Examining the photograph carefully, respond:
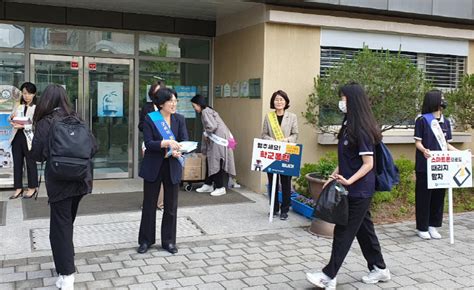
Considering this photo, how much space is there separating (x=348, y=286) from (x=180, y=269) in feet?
5.32

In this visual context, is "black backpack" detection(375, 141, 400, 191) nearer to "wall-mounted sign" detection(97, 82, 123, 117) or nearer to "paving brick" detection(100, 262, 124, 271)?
"paving brick" detection(100, 262, 124, 271)

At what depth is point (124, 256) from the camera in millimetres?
5312

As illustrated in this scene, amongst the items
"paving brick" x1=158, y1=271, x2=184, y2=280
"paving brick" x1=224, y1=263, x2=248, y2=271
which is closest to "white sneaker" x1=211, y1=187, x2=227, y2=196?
"paving brick" x1=224, y1=263, x2=248, y2=271

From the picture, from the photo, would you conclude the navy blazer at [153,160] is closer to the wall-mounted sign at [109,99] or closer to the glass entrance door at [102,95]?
the glass entrance door at [102,95]

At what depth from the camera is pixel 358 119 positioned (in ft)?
14.3

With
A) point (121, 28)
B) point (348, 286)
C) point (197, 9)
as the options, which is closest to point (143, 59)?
point (121, 28)

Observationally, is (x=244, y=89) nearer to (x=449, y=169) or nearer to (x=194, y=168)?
(x=194, y=168)

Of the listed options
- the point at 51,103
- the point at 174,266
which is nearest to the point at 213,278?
the point at 174,266

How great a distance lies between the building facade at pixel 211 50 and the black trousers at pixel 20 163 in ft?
5.08

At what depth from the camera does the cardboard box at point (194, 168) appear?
8.51 meters

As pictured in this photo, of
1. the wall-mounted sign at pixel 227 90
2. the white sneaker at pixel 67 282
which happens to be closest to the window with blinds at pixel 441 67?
the wall-mounted sign at pixel 227 90

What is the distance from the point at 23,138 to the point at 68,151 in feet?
12.9

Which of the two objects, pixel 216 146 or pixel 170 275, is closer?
pixel 170 275

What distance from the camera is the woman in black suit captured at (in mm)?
5289
